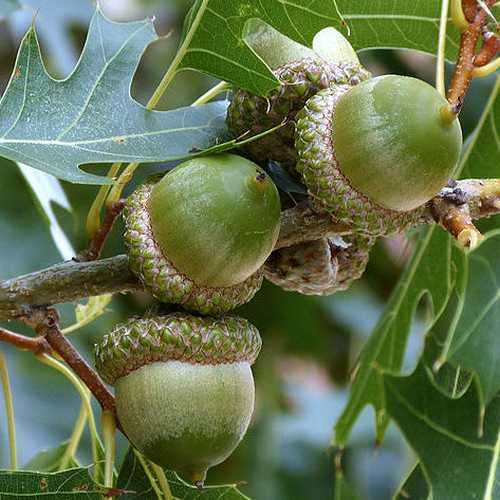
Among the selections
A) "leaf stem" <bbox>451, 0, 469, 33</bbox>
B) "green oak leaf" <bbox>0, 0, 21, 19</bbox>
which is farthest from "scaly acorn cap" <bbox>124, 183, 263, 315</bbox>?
"green oak leaf" <bbox>0, 0, 21, 19</bbox>

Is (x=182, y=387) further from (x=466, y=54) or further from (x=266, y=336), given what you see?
(x=266, y=336)

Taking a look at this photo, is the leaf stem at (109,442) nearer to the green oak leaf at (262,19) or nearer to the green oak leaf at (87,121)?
the green oak leaf at (87,121)

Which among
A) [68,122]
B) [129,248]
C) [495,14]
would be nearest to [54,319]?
[129,248]

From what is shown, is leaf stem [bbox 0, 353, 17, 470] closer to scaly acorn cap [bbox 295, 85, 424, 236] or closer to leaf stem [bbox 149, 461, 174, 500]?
leaf stem [bbox 149, 461, 174, 500]

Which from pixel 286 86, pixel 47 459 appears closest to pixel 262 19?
pixel 286 86

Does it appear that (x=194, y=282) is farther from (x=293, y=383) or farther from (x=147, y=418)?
(x=293, y=383)

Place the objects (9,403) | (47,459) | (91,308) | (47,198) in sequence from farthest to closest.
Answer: (47,459) < (47,198) < (91,308) < (9,403)

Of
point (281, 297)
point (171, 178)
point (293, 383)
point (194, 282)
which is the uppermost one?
point (171, 178)
